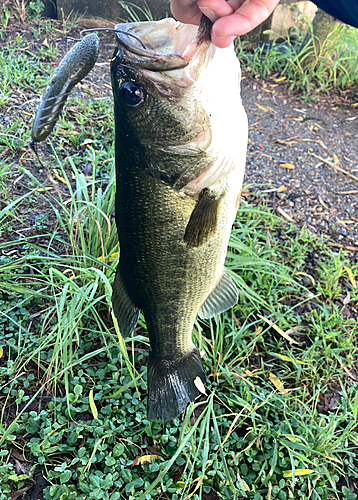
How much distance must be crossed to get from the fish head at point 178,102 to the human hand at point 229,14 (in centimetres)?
6

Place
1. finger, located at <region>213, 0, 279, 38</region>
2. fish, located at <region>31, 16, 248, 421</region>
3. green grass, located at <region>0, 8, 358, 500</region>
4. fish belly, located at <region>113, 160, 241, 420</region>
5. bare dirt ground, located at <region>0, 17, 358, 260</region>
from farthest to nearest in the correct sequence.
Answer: bare dirt ground, located at <region>0, 17, 358, 260</region>
green grass, located at <region>0, 8, 358, 500</region>
fish belly, located at <region>113, 160, 241, 420</region>
fish, located at <region>31, 16, 248, 421</region>
finger, located at <region>213, 0, 279, 38</region>

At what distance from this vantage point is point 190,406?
2053mm

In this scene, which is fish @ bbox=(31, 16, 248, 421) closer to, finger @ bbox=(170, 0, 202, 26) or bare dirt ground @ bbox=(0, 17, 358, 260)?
finger @ bbox=(170, 0, 202, 26)

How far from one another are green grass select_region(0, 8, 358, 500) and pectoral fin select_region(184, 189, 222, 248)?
833 millimetres

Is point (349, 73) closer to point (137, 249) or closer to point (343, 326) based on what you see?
point (343, 326)

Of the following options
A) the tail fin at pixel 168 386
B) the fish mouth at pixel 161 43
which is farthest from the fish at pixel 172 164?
the tail fin at pixel 168 386

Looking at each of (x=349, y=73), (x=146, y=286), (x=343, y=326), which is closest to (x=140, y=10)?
(x=349, y=73)

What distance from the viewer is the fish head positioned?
1187 millimetres

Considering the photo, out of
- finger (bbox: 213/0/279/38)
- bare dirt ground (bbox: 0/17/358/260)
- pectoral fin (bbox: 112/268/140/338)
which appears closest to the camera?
finger (bbox: 213/0/279/38)

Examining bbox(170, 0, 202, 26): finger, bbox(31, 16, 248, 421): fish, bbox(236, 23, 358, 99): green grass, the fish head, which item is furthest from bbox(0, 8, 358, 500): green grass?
bbox(236, 23, 358, 99): green grass

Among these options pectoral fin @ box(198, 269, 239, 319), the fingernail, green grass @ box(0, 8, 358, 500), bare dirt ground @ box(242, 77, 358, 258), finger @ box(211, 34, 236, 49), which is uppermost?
the fingernail

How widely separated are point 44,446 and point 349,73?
15.6 feet

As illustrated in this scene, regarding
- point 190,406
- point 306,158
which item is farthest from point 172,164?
point 306,158

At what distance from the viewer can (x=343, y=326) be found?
259 cm
